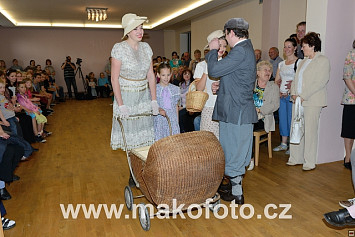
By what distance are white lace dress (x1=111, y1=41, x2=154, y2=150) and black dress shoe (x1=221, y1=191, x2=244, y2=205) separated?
0.90 metres

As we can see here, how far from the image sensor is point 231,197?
2930mm

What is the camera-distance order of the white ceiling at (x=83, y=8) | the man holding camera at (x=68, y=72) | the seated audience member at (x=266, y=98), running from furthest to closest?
the man holding camera at (x=68, y=72) → the white ceiling at (x=83, y=8) → the seated audience member at (x=266, y=98)

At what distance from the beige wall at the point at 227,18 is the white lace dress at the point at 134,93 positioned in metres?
5.11

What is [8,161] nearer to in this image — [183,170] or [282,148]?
[183,170]

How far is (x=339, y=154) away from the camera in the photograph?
4.11 metres

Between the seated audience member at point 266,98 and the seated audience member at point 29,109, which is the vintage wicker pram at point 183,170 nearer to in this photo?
the seated audience member at point 266,98

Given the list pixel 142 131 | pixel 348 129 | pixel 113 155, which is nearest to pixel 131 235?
pixel 142 131

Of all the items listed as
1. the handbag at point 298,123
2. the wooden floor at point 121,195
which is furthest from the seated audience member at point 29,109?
the handbag at point 298,123

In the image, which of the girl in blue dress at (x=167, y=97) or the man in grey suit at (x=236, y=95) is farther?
the girl in blue dress at (x=167, y=97)

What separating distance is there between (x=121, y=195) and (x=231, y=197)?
3.60 feet

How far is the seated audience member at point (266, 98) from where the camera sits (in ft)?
13.2

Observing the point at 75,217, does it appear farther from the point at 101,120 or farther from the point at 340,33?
the point at 101,120

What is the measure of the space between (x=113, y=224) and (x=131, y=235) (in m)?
0.25

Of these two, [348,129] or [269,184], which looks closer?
[269,184]
